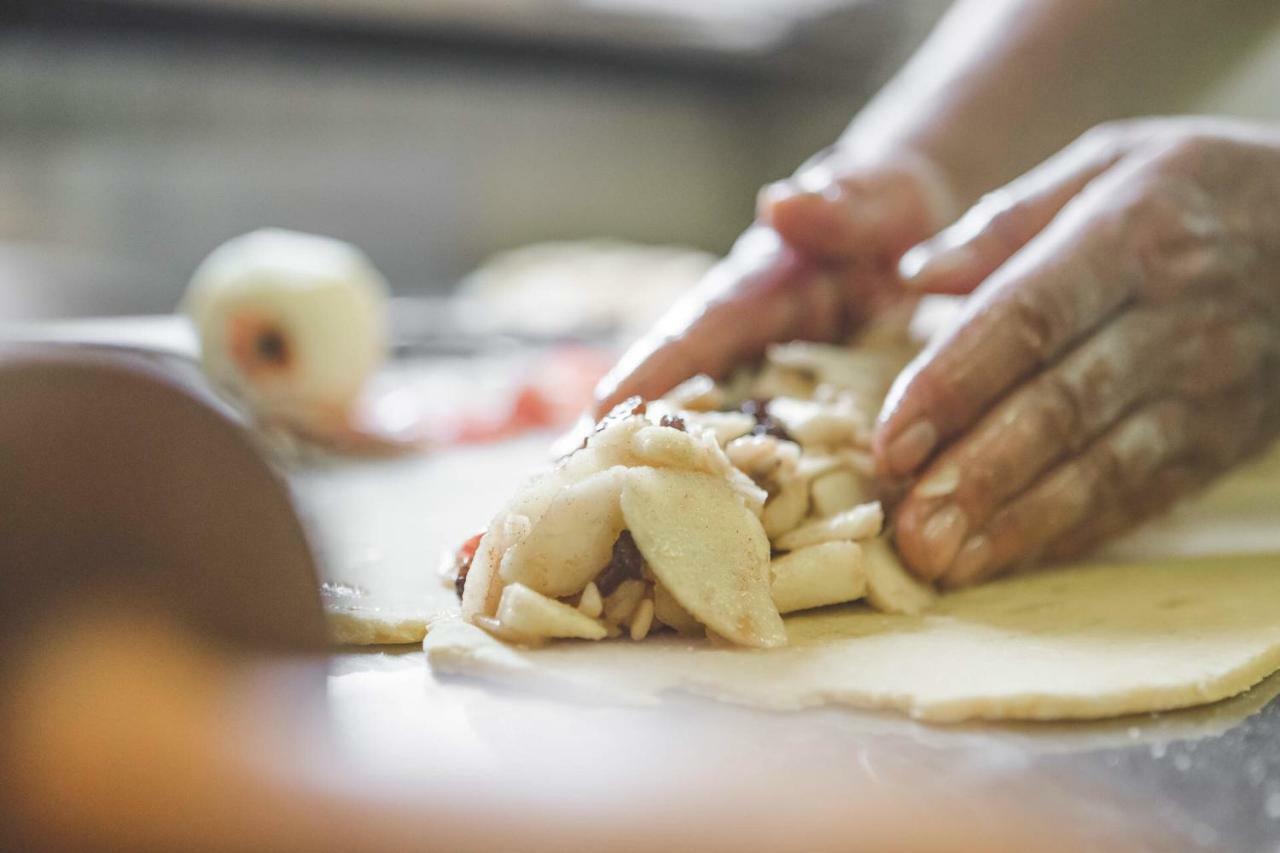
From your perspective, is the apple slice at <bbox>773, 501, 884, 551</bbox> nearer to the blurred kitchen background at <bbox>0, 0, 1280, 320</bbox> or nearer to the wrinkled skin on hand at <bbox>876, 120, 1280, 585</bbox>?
the wrinkled skin on hand at <bbox>876, 120, 1280, 585</bbox>

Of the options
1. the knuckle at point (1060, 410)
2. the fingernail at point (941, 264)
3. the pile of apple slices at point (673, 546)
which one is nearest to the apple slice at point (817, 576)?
the pile of apple slices at point (673, 546)

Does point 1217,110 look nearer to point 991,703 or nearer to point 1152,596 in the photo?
point 1152,596

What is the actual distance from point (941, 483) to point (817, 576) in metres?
0.18

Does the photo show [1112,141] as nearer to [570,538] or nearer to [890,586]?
[890,586]

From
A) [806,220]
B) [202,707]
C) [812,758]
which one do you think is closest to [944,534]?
[812,758]

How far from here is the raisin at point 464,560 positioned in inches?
36.8

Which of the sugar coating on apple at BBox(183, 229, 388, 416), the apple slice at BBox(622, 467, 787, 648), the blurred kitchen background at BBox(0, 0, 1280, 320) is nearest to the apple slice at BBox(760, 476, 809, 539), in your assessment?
the apple slice at BBox(622, 467, 787, 648)

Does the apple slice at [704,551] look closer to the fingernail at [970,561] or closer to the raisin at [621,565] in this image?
the raisin at [621,565]

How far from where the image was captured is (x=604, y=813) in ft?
1.73

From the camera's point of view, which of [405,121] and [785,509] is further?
[405,121]

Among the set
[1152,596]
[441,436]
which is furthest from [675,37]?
[1152,596]

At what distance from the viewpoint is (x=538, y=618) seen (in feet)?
2.59

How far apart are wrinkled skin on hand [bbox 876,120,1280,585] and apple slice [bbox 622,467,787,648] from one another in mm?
226

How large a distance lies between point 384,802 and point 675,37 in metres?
4.52
